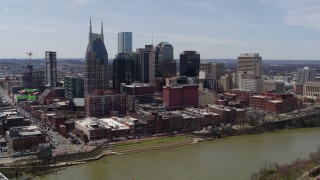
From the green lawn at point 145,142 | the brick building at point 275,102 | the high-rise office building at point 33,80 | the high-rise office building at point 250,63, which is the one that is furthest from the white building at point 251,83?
the high-rise office building at point 33,80

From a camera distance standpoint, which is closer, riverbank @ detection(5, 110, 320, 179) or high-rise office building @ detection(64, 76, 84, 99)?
riverbank @ detection(5, 110, 320, 179)

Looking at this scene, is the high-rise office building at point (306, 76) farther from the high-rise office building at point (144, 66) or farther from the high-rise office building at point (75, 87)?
the high-rise office building at point (75, 87)

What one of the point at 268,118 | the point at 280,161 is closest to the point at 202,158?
the point at 280,161

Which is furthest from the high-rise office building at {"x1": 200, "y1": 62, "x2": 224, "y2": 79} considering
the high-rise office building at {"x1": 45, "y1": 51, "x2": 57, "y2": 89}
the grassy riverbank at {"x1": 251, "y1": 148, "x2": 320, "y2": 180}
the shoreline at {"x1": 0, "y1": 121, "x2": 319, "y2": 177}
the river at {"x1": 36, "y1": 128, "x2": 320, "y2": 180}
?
the grassy riverbank at {"x1": 251, "y1": 148, "x2": 320, "y2": 180}

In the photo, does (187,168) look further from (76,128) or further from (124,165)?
(76,128)

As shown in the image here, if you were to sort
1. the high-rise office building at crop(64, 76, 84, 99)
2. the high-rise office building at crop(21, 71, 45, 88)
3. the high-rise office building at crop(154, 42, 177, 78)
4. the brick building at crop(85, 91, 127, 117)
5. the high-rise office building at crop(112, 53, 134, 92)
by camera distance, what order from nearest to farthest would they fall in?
1. the brick building at crop(85, 91, 127, 117)
2. the high-rise office building at crop(64, 76, 84, 99)
3. the high-rise office building at crop(112, 53, 134, 92)
4. the high-rise office building at crop(21, 71, 45, 88)
5. the high-rise office building at crop(154, 42, 177, 78)

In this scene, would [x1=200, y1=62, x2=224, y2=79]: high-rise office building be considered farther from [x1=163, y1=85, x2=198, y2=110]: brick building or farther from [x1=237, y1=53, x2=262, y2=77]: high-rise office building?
[x1=163, y1=85, x2=198, y2=110]: brick building

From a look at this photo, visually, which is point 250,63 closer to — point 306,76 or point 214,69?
point 214,69
